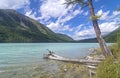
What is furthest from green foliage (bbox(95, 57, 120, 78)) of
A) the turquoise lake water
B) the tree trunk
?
the turquoise lake water

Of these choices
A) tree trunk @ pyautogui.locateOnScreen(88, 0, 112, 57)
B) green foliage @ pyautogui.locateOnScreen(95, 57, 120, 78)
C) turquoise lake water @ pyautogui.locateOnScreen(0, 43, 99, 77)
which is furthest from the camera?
turquoise lake water @ pyautogui.locateOnScreen(0, 43, 99, 77)

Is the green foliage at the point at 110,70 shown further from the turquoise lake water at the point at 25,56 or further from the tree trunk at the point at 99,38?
the turquoise lake water at the point at 25,56

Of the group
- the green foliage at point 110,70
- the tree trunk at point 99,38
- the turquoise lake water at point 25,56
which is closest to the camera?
the green foliage at point 110,70

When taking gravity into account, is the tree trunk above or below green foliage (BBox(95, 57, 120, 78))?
above

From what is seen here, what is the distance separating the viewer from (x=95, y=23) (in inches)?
741

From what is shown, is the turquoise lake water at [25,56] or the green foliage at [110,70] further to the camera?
the turquoise lake water at [25,56]

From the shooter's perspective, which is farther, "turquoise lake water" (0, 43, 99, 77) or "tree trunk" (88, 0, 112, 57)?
"turquoise lake water" (0, 43, 99, 77)

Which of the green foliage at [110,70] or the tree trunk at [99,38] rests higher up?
the tree trunk at [99,38]

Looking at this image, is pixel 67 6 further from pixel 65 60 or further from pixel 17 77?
pixel 65 60

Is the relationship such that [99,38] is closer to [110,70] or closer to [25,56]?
[110,70]

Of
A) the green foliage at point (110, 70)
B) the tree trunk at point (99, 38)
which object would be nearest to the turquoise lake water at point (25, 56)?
the tree trunk at point (99, 38)

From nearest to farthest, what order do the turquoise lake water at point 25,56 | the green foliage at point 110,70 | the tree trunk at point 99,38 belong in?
1. the green foliage at point 110,70
2. the tree trunk at point 99,38
3. the turquoise lake water at point 25,56

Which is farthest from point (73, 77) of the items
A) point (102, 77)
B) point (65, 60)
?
point (65, 60)

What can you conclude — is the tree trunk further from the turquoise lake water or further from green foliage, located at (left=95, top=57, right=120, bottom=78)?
the turquoise lake water
